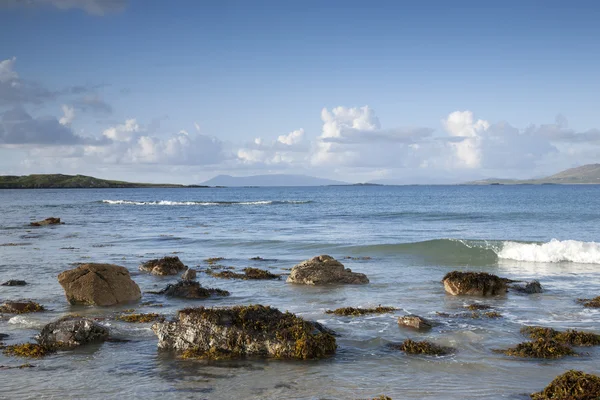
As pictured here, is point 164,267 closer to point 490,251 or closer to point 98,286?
point 98,286

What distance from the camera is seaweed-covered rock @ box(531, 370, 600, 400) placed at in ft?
27.5

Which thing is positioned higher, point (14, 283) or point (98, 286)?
point (98, 286)

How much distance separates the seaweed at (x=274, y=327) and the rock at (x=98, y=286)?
20.1 feet

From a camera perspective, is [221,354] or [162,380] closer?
[162,380]

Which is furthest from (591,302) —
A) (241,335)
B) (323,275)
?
(241,335)

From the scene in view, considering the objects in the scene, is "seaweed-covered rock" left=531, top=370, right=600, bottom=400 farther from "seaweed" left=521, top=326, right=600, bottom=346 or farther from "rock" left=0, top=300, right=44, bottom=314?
"rock" left=0, top=300, right=44, bottom=314

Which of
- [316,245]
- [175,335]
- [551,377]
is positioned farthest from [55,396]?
[316,245]

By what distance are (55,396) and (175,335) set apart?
10.3 feet

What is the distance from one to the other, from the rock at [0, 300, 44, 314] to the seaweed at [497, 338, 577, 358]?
13587 mm

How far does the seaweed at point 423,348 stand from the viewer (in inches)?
454

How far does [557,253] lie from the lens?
1137 inches

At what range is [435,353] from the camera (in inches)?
452

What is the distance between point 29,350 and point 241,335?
15.7 feet

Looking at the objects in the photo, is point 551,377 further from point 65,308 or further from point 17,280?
point 17,280
